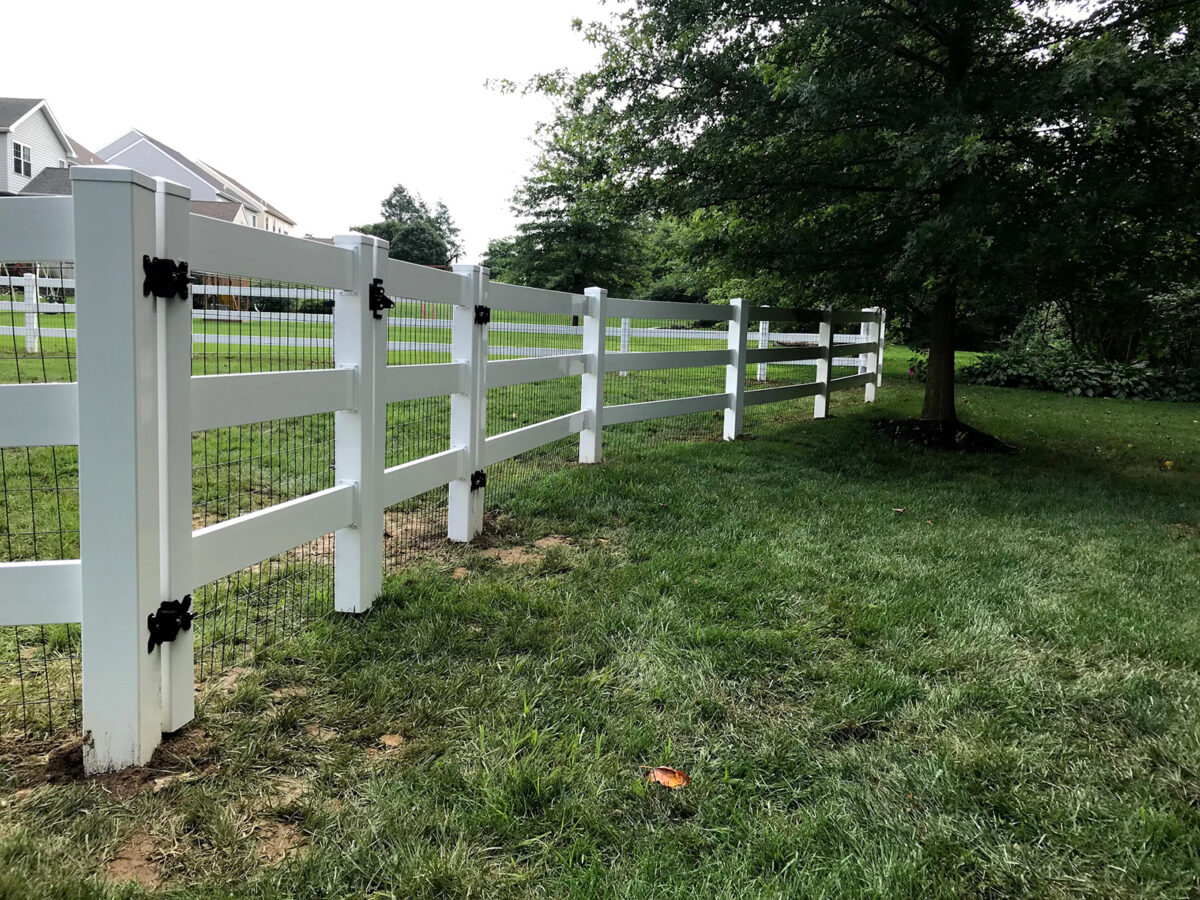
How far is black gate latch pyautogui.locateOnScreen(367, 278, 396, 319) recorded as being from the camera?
3.21 metres

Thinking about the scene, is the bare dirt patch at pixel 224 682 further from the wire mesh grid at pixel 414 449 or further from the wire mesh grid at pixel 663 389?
the wire mesh grid at pixel 663 389

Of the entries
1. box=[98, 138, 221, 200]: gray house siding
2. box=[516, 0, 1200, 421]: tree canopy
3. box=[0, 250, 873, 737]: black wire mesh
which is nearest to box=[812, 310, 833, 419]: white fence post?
box=[516, 0, 1200, 421]: tree canopy

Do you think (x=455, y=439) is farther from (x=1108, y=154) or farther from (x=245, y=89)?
(x=245, y=89)

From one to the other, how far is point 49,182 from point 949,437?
35650 millimetres

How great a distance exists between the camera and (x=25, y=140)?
96.8ft

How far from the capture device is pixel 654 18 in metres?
6.94

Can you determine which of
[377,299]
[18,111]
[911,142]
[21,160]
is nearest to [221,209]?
[21,160]

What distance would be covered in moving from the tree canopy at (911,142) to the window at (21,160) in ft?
99.3

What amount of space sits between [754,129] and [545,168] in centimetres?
293

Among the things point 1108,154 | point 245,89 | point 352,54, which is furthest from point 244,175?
point 1108,154

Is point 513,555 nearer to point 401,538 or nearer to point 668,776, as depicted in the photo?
point 401,538

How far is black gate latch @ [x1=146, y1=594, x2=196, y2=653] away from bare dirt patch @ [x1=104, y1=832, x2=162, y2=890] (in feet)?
1.62

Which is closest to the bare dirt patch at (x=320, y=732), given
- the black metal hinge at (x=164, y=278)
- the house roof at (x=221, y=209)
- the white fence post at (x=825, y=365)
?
the black metal hinge at (x=164, y=278)

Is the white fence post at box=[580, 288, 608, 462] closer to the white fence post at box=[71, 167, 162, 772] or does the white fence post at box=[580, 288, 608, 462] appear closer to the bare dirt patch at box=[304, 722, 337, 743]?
the bare dirt patch at box=[304, 722, 337, 743]
